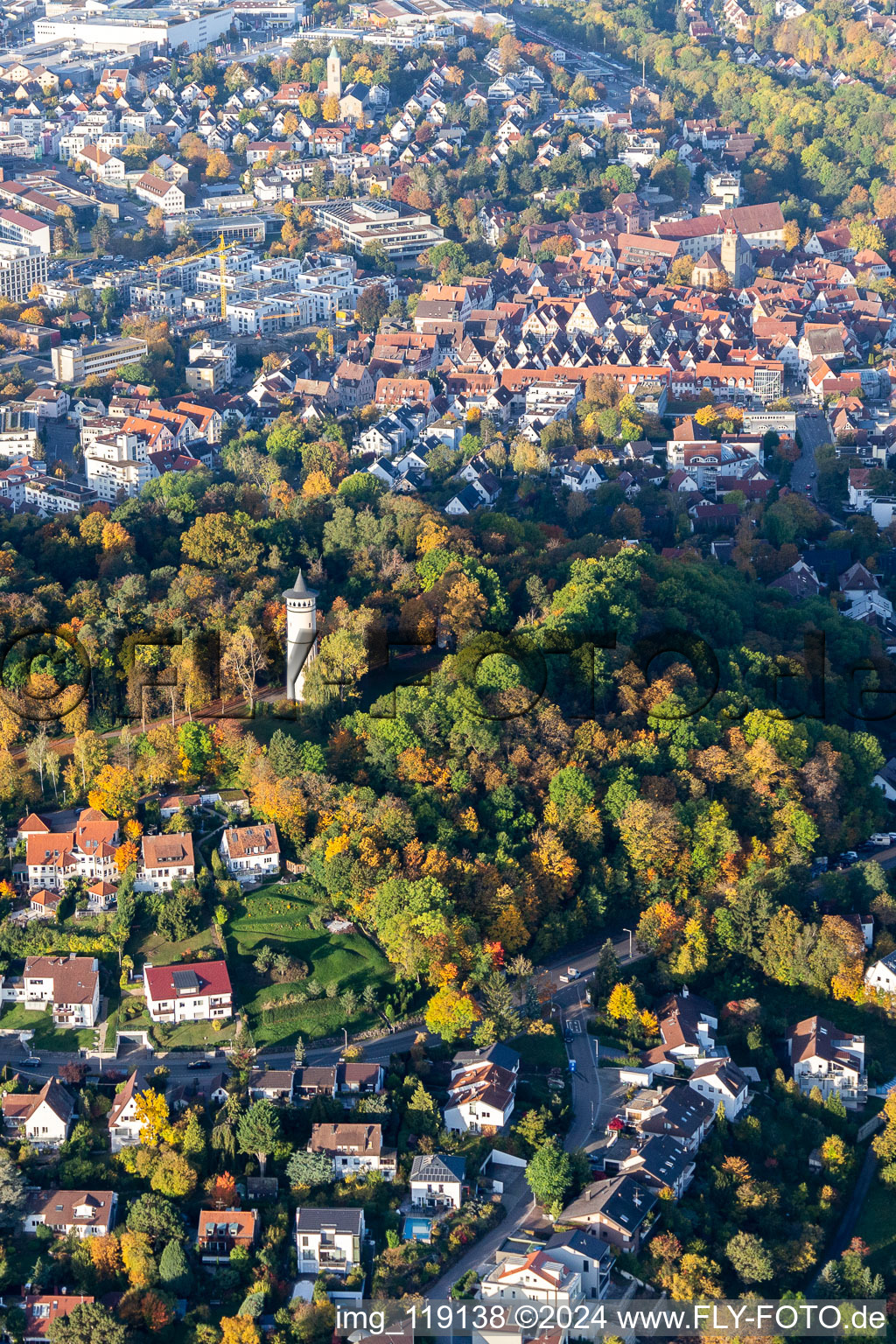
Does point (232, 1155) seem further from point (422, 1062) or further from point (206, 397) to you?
point (206, 397)

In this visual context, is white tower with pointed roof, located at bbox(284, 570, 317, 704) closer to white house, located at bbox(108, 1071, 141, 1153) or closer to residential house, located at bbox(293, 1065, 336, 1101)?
residential house, located at bbox(293, 1065, 336, 1101)

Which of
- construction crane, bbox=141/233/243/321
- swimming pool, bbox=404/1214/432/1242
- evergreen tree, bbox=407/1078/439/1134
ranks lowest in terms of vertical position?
construction crane, bbox=141/233/243/321

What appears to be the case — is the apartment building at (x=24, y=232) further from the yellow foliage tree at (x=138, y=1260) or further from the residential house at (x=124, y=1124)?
the yellow foliage tree at (x=138, y=1260)

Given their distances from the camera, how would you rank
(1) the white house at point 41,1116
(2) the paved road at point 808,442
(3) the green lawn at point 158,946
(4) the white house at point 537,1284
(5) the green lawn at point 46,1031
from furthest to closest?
(2) the paved road at point 808,442 → (3) the green lawn at point 158,946 → (5) the green lawn at point 46,1031 → (1) the white house at point 41,1116 → (4) the white house at point 537,1284

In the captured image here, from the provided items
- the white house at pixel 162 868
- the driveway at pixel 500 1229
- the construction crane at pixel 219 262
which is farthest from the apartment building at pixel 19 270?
the driveway at pixel 500 1229

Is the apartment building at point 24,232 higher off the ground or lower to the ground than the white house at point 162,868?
lower

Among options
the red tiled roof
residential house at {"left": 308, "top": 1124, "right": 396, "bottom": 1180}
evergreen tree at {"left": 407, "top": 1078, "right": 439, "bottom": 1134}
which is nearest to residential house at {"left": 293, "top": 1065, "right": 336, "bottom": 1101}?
residential house at {"left": 308, "top": 1124, "right": 396, "bottom": 1180}
